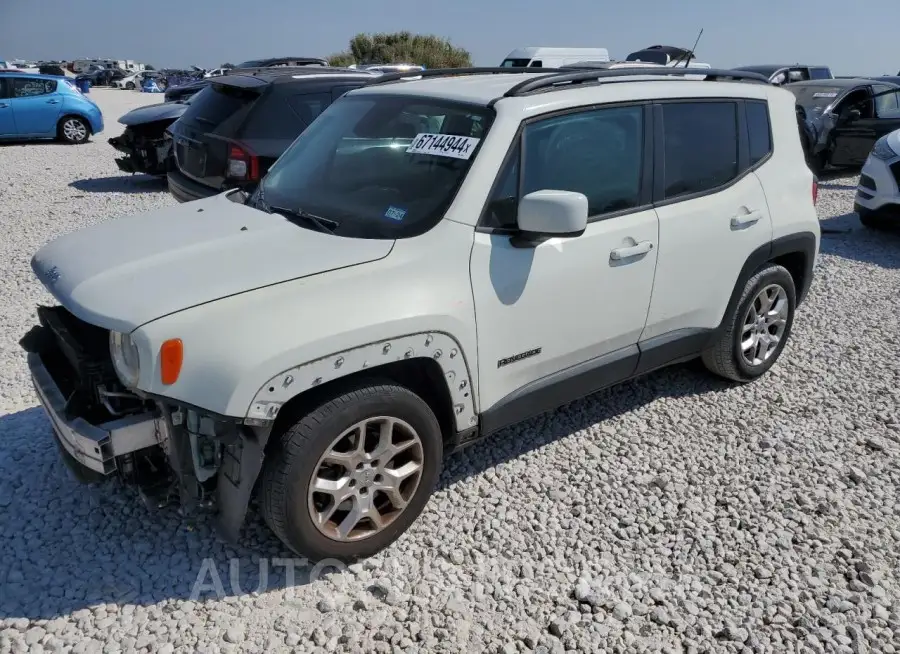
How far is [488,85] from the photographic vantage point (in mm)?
3570

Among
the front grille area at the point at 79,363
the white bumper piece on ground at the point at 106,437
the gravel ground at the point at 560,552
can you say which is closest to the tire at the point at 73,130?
the gravel ground at the point at 560,552

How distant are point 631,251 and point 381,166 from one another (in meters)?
1.27

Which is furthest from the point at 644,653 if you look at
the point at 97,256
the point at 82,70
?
the point at 82,70

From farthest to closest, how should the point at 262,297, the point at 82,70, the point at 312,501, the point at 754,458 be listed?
the point at 82,70
the point at 754,458
the point at 312,501
the point at 262,297

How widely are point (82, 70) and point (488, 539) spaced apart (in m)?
65.7

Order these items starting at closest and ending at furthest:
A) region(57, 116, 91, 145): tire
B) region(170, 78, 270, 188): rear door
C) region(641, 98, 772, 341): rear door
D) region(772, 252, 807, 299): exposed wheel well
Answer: region(641, 98, 772, 341): rear door → region(772, 252, 807, 299): exposed wheel well → region(170, 78, 270, 188): rear door → region(57, 116, 91, 145): tire

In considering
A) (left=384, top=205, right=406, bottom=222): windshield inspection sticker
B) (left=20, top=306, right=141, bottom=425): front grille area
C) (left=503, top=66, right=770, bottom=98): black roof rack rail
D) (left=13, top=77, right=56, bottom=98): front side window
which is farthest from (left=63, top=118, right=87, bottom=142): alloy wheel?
(left=384, top=205, right=406, bottom=222): windshield inspection sticker

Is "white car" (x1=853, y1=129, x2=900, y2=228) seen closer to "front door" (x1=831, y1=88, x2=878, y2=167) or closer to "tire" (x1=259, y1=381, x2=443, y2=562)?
"front door" (x1=831, y1=88, x2=878, y2=167)

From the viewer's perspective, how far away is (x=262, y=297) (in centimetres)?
267

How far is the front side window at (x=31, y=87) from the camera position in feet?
48.9

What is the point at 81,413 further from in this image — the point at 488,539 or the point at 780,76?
the point at 780,76

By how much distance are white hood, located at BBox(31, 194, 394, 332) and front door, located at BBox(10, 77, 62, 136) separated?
46.0 feet

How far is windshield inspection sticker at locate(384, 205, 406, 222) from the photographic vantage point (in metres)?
3.16

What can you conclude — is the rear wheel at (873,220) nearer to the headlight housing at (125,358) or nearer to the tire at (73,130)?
the headlight housing at (125,358)
